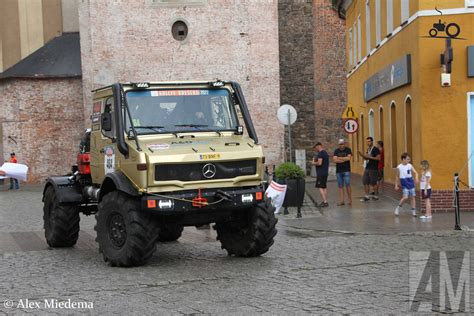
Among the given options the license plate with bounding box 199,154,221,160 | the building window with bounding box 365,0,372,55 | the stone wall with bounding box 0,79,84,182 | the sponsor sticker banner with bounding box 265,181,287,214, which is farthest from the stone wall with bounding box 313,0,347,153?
the license plate with bounding box 199,154,221,160

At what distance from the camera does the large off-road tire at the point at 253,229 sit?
11117 millimetres

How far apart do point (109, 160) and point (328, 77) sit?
32.2 m

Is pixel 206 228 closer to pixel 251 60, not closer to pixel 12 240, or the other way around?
pixel 12 240

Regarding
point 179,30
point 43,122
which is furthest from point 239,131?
point 43,122

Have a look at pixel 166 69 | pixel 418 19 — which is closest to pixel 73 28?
pixel 166 69

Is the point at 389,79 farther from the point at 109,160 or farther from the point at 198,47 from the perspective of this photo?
the point at 198,47

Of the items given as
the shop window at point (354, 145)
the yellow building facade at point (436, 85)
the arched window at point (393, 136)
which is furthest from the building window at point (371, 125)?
the yellow building facade at point (436, 85)

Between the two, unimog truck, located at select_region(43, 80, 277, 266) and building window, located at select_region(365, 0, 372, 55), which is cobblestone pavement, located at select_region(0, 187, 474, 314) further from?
building window, located at select_region(365, 0, 372, 55)

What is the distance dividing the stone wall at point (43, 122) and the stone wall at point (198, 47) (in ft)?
12.2

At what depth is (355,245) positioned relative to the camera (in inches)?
501

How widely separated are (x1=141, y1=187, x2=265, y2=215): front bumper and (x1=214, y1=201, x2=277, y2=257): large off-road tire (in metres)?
0.29

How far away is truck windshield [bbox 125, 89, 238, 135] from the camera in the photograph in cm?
1119

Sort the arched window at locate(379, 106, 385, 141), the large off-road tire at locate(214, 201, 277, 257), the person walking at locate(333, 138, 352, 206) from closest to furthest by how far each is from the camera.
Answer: the large off-road tire at locate(214, 201, 277, 257), the person walking at locate(333, 138, 352, 206), the arched window at locate(379, 106, 385, 141)

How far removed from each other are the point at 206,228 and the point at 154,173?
596 cm
